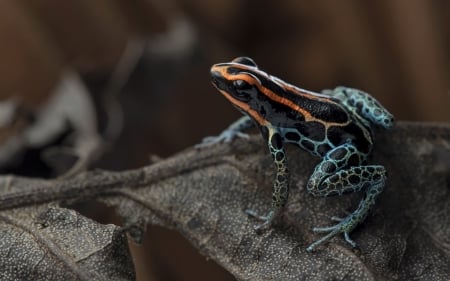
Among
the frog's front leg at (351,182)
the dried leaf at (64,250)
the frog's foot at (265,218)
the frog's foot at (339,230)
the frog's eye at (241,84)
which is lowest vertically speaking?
the dried leaf at (64,250)

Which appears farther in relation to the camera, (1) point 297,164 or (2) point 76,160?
(2) point 76,160

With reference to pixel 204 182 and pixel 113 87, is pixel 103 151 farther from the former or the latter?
pixel 204 182

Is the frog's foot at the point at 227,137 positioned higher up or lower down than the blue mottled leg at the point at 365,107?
lower down

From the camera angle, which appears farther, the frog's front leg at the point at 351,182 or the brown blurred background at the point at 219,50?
the brown blurred background at the point at 219,50

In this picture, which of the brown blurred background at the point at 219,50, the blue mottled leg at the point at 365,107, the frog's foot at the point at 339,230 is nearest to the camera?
the frog's foot at the point at 339,230

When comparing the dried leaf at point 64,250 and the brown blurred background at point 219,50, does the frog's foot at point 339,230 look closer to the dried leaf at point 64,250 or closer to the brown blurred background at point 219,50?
the dried leaf at point 64,250

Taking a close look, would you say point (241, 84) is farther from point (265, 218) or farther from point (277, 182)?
point (265, 218)

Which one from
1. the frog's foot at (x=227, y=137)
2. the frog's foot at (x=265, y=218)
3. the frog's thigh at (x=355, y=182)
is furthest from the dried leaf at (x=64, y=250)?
the frog's thigh at (x=355, y=182)

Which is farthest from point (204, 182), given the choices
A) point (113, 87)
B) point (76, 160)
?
point (113, 87)
